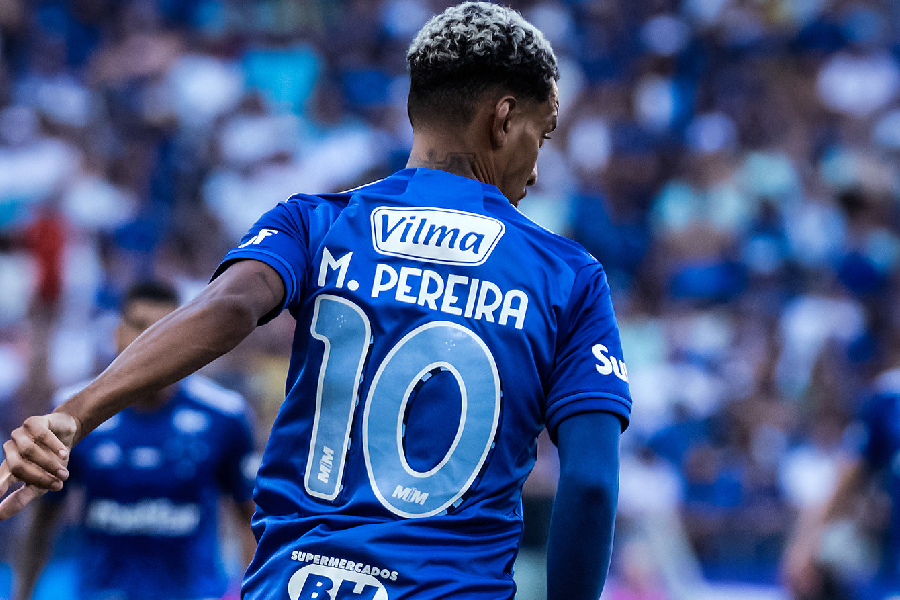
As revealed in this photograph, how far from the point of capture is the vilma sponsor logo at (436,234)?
2.02 meters

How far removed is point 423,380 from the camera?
194cm

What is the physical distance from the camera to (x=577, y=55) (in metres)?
12.5

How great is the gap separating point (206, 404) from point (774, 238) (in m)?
7.28

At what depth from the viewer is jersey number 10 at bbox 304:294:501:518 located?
1.92 metres

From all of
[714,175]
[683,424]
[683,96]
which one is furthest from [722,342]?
[683,96]

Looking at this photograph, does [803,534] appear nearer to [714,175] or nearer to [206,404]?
[206,404]

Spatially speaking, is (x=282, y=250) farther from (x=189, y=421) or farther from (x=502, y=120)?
(x=189, y=421)

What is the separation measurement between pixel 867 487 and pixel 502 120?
365cm

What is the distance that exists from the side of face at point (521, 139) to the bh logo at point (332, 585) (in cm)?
87

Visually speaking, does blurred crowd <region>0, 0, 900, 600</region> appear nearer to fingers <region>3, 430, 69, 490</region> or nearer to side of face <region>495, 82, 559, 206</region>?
side of face <region>495, 82, 559, 206</region>

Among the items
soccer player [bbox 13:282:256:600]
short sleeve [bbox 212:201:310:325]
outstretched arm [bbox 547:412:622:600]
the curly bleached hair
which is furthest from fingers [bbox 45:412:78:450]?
soccer player [bbox 13:282:256:600]

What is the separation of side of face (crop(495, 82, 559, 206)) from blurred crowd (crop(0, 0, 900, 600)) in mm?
4819

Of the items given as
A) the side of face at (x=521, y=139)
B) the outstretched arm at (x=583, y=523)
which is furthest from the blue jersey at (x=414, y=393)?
the side of face at (x=521, y=139)

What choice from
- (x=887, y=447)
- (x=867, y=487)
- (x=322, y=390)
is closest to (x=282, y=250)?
(x=322, y=390)
